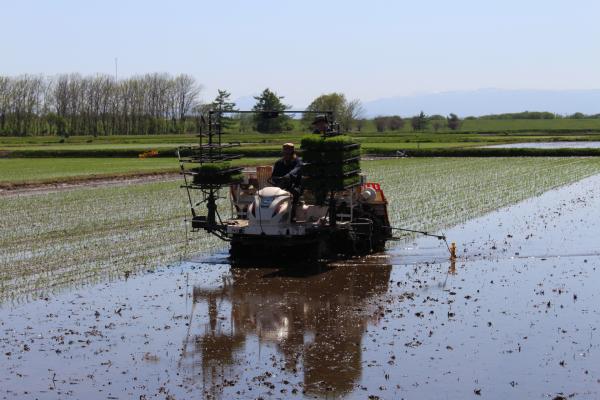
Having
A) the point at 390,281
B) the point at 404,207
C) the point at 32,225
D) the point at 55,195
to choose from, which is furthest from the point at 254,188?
the point at 55,195

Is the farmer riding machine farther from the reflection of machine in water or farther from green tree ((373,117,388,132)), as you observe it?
green tree ((373,117,388,132))

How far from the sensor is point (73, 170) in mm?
47031

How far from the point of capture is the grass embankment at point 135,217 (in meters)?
16.9

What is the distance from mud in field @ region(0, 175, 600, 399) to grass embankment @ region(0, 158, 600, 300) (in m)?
1.29

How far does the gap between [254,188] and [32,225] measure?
6963 mm

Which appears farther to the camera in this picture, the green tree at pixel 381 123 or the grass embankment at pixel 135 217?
the green tree at pixel 381 123

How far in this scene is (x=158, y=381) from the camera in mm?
9984

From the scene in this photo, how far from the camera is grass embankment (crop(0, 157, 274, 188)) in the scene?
39.9 m

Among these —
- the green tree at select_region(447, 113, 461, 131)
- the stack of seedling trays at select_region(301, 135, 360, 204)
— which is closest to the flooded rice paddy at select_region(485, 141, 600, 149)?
the stack of seedling trays at select_region(301, 135, 360, 204)

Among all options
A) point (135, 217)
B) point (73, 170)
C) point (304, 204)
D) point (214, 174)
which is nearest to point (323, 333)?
point (304, 204)

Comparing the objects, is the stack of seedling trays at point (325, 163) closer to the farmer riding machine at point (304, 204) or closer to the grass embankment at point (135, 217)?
the farmer riding machine at point (304, 204)

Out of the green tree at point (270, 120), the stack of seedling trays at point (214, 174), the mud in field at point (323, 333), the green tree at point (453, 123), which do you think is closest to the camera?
the mud in field at point (323, 333)

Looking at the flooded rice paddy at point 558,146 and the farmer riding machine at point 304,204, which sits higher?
the farmer riding machine at point 304,204

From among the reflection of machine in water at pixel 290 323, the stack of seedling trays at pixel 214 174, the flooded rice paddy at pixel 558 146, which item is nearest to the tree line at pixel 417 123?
the flooded rice paddy at pixel 558 146
